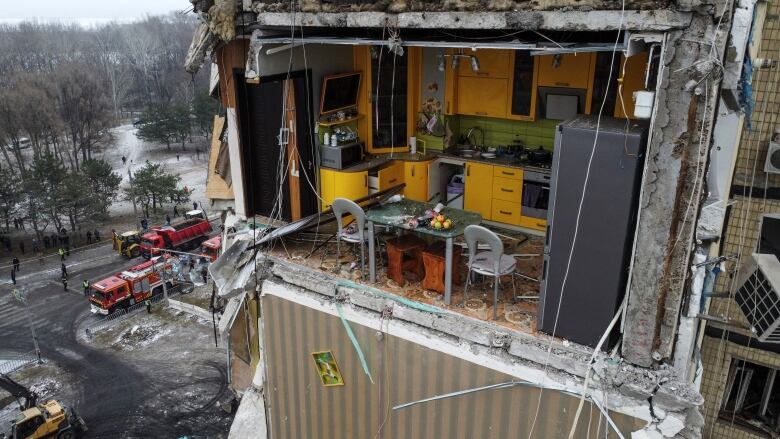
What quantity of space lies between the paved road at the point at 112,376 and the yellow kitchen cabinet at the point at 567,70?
1562 cm

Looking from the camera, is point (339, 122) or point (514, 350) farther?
point (339, 122)

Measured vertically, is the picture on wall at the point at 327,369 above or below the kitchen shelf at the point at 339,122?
below

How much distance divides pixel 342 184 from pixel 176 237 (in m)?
26.4

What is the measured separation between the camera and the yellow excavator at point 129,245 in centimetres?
3275

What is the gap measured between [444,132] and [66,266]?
30051mm

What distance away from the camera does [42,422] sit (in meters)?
17.8

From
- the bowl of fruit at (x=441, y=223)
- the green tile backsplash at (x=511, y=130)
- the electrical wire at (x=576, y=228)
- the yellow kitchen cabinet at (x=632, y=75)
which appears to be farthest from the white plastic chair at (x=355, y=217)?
the yellow kitchen cabinet at (x=632, y=75)

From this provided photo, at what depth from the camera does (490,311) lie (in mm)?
6258

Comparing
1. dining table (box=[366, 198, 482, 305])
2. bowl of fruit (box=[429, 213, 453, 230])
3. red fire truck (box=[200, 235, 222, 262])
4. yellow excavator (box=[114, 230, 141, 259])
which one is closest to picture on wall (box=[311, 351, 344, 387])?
dining table (box=[366, 198, 482, 305])

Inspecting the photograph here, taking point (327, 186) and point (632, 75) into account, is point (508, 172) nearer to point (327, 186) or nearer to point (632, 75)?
→ point (632, 75)

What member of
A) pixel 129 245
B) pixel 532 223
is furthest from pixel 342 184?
pixel 129 245

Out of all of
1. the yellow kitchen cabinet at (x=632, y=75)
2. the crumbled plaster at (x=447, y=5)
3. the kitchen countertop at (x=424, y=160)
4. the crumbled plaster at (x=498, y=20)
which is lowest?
the kitchen countertop at (x=424, y=160)

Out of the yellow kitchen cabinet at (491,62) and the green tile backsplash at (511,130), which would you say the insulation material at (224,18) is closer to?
the yellow kitchen cabinet at (491,62)

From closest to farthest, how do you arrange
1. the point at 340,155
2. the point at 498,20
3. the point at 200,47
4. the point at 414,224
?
the point at 498,20 < the point at 414,224 < the point at 200,47 < the point at 340,155
